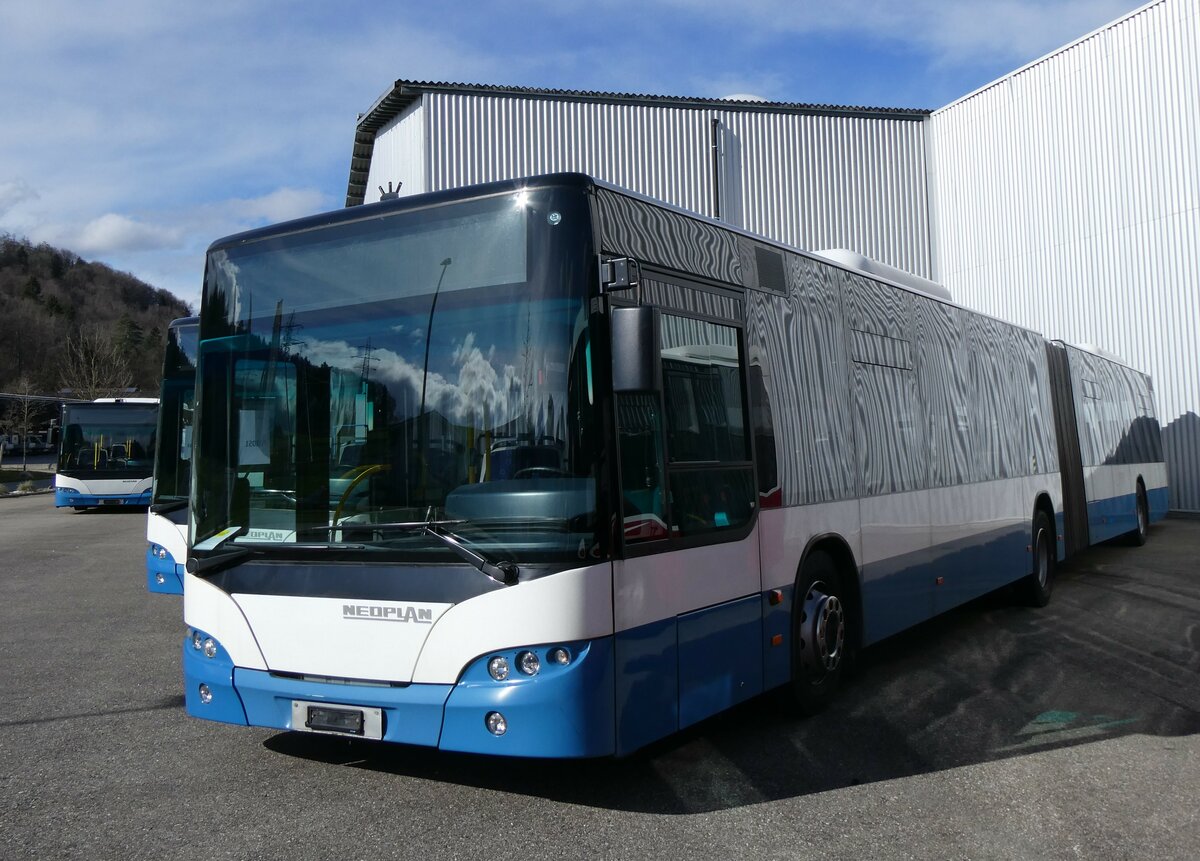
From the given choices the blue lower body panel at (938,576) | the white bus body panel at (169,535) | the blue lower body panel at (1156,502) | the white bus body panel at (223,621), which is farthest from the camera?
the blue lower body panel at (1156,502)

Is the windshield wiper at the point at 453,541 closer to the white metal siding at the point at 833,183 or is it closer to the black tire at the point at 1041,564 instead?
the black tire at the point at 1041,564

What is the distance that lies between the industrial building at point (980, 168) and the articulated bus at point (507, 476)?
1530 cm

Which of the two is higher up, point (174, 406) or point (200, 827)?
point (174, 406)

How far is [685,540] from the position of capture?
5.16 metres

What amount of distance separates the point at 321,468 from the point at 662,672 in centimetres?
182

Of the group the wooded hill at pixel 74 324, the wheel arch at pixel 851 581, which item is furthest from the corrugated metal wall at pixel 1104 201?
the wooded hill at pixel 74 324

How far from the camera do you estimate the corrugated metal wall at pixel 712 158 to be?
22500mm

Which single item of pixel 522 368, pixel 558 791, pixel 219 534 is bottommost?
pixel 558 791

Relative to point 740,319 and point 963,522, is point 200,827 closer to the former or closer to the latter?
point 740,319

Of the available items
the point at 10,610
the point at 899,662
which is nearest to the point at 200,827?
the point at 899,662

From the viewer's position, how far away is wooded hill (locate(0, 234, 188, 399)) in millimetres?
70000

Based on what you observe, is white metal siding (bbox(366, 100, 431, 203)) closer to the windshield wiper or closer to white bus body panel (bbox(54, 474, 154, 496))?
white bus body panel (bbox(54, 474, 154, 496))

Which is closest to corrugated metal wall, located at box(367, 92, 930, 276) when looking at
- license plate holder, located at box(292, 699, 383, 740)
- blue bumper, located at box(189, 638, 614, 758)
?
license plate holder, located at box(292, 699, 383, 740)

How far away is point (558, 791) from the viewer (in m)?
5.15
